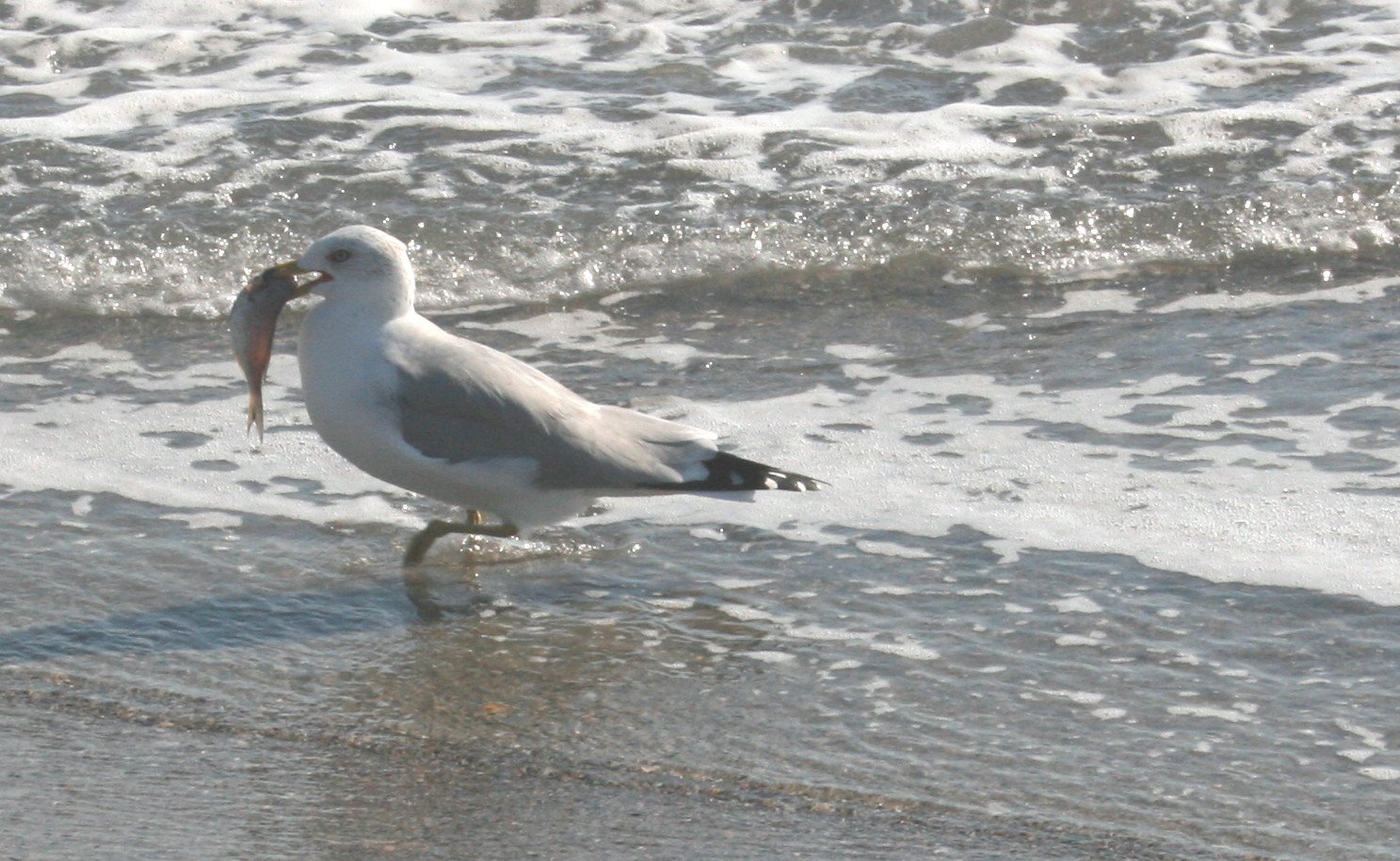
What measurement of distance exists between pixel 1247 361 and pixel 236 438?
9.47ft

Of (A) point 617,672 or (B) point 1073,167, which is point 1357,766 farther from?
(B) point 1073,167

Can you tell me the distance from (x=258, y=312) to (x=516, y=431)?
0.67 meters

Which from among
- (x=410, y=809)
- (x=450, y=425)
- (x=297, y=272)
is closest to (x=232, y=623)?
(x=450, y=425)

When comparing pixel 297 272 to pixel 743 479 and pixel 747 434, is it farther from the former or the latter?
pixel 747 434

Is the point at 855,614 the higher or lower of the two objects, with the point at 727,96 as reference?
lower

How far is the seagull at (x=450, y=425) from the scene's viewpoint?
4.37m

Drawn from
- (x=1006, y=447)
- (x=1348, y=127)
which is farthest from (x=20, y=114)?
(x=1348, y=127)

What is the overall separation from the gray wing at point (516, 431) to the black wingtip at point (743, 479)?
0.04m

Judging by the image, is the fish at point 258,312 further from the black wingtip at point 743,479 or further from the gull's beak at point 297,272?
the black wingtip at point 743,479

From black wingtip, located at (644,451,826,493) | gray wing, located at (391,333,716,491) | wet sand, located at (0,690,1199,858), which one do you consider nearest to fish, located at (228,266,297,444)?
gray wing, located at (391,333,716,491)

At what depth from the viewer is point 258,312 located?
452 cm

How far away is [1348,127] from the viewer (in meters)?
7.98

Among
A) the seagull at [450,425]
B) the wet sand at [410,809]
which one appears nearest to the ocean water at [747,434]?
the wet sand at [410,809]

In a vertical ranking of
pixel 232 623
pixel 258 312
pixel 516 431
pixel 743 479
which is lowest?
pixel 232 623
